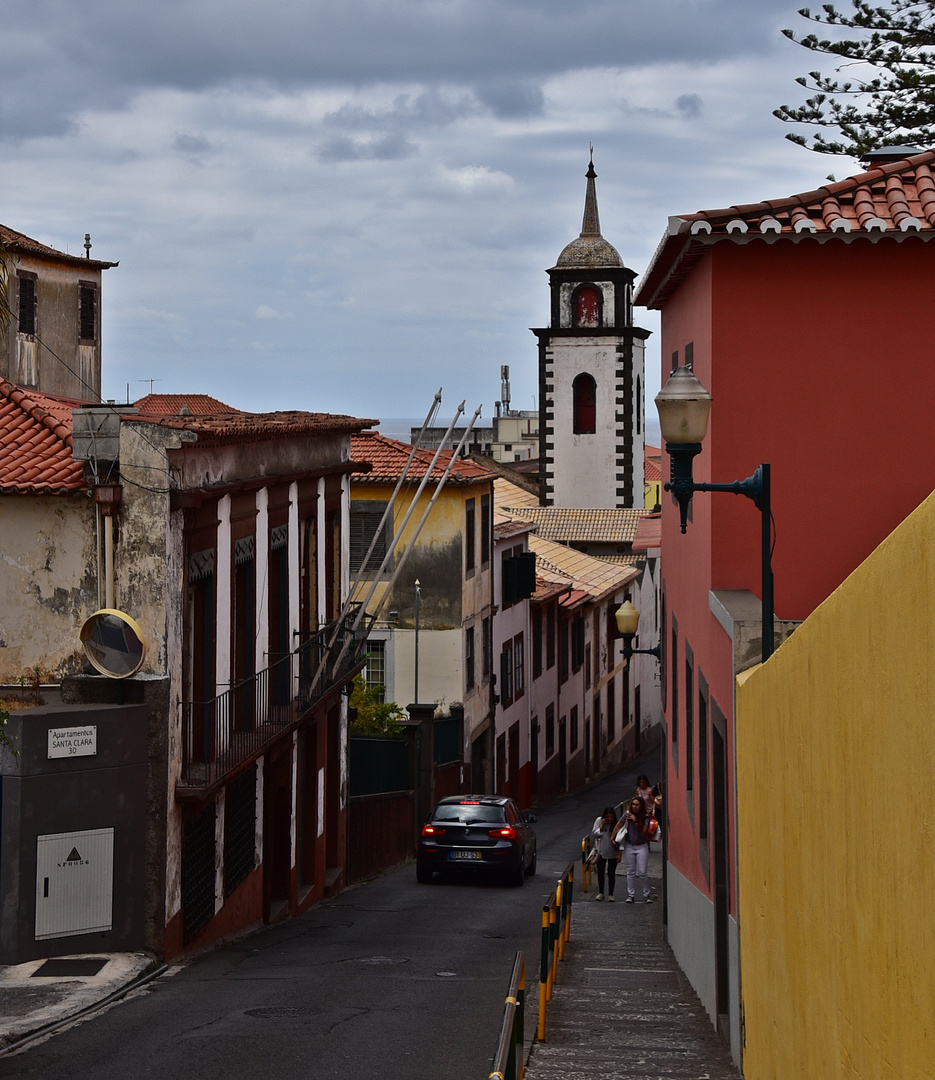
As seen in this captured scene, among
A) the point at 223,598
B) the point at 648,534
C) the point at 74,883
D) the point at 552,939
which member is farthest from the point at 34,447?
the point at 648,534

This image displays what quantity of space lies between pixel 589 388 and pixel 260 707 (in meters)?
48.3

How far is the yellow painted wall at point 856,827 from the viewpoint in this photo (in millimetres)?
4160

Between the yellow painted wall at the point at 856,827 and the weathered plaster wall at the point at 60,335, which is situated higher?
the weathered plaster wall at the point at 60,335

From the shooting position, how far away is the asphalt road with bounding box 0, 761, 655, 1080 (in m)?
11.7

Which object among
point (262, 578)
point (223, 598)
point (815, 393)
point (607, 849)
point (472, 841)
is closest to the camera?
point (815, 393)

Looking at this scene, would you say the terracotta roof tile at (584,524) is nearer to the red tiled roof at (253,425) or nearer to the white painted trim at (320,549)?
the red tiled roof at (253,425)

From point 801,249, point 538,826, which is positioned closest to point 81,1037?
point 801,249

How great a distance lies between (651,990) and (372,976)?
10.3ft

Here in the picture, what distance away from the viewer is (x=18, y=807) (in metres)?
15.4

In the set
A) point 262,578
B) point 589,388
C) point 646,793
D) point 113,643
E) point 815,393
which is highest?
point 589,388

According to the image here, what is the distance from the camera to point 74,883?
52.5ft

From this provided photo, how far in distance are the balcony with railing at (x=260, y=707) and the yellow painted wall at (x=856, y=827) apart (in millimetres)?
10661

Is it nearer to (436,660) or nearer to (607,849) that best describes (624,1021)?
(607,849)

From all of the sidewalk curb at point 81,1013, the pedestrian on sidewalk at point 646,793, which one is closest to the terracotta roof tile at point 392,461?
the pedestrian on sidewalk at point 646,793
